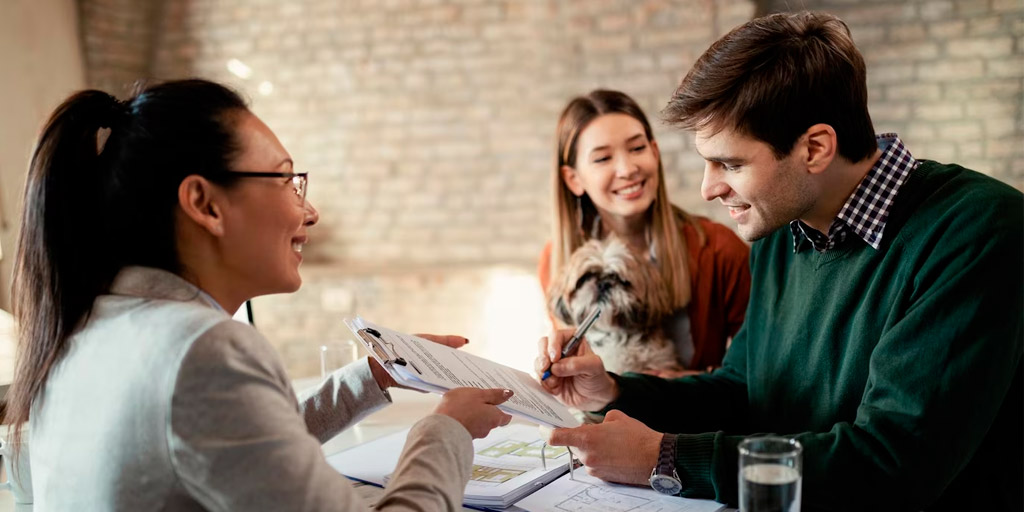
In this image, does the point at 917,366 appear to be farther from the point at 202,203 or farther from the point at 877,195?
the point at 202,203

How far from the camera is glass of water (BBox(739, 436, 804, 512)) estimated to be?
104cm

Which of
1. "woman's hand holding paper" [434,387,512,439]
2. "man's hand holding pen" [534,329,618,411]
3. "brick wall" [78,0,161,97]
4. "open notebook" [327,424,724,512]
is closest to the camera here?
"woman's hand holding paper" [434,387,512,439]

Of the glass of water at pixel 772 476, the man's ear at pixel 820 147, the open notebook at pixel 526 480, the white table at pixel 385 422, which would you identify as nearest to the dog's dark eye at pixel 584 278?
the white table at pixel 385 422

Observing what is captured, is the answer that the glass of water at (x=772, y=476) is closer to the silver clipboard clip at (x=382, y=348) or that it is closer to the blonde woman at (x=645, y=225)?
the silver clipboard clip at (x=382, y=348)

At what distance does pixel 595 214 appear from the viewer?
292 centimetres

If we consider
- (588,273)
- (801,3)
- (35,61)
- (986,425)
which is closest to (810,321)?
(986,425)

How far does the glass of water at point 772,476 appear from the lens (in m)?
Result: 1.04

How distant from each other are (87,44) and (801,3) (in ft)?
14.9

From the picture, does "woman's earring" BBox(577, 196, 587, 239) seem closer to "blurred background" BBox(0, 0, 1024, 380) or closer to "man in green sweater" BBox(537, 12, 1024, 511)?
"man in green sweater" BBox(537, 12, 1024, 511)

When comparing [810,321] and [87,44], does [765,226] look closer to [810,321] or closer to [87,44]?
[810,321]

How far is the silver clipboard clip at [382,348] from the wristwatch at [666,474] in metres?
0.42

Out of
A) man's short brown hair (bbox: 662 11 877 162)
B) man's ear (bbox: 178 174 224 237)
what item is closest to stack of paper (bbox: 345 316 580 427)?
man's ear (bbox: 178 174 224 237)

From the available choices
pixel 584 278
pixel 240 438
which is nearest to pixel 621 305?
pixel 584 278

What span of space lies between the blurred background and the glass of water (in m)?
3.94
